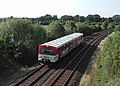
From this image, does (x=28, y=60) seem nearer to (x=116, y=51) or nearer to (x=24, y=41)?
(x=24, y=41)

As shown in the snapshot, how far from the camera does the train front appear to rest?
29562mm

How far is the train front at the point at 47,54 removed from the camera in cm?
2956

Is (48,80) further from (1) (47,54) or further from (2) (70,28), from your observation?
(2) (70,28)

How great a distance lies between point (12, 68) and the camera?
1072 inches

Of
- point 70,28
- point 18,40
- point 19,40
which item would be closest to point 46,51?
point 19,40

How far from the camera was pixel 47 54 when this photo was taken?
29.9m

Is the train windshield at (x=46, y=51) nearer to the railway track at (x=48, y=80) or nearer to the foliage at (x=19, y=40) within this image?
the railway track at (x=48, y=80)

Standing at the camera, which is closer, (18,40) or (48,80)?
(48,80)

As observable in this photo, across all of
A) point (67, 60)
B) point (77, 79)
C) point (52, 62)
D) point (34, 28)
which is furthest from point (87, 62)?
point (34, 28)

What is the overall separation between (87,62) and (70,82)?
417 inches

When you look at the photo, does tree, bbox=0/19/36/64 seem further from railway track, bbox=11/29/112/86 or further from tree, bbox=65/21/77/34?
tree, bbox=65/21/77/34

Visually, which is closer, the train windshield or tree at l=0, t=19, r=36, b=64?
the train windshield

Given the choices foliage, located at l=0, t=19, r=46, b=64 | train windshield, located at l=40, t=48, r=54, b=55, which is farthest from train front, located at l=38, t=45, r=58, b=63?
foliage, located at l=0, t=19, r=46, b=64

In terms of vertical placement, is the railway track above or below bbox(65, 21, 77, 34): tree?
below
